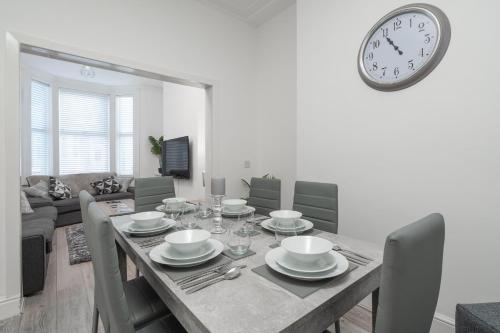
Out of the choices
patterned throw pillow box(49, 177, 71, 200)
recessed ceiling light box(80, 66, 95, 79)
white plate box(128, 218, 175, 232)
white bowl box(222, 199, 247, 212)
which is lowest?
patterned throw pillow box(49, 177, 71, 200)

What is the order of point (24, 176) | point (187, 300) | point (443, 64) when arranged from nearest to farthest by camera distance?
point (187, 300)
point (443, 64)
point (24, 176)

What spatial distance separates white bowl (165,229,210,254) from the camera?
0.96m

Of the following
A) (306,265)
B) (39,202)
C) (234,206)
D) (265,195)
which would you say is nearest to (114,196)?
(39,202)

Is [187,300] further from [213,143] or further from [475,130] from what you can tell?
[213,143]

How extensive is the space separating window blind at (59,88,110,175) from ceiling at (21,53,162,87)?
36 cm

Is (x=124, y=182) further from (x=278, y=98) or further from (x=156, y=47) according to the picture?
(x=278, y=98)

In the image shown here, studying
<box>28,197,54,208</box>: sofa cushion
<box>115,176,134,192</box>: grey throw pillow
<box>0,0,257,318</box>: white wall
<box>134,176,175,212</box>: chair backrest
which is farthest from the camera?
<box>115,176,134,192</box>: grey throw pillow

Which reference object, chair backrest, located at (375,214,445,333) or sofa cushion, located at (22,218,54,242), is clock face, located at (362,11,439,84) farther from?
sofa cushion, located at (22,218,54,242)

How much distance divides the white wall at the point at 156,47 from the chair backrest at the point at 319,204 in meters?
1.38

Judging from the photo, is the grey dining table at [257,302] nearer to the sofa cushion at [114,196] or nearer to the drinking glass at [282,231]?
the drinking glass at [282,231]

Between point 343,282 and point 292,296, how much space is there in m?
0.21

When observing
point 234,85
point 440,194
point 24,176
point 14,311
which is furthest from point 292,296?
point 24,176

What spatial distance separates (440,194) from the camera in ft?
5.17

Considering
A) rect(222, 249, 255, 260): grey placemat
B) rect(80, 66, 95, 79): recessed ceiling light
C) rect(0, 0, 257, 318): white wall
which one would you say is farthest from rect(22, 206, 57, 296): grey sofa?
rect(80, 66, 95, 79): recessed ceiling light
